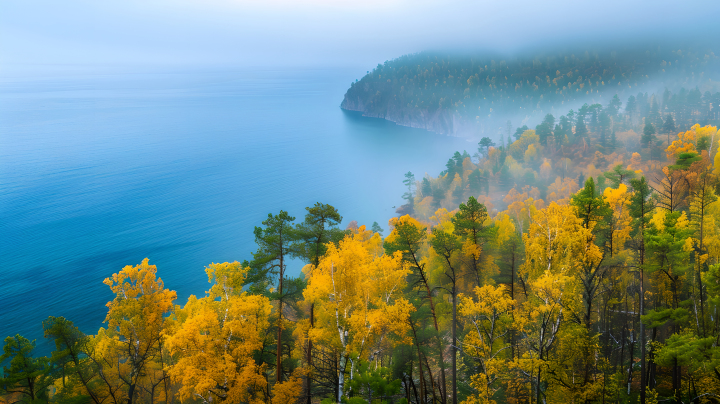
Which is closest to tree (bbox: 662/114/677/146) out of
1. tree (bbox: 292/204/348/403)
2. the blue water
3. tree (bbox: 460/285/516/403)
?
the blue water

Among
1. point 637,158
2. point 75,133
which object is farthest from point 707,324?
point 75,133

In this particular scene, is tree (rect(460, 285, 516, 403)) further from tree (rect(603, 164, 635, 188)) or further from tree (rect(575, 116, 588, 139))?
tree (rect(575, 116, 588, 139))

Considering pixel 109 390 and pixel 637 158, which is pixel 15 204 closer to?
pixel 109 390

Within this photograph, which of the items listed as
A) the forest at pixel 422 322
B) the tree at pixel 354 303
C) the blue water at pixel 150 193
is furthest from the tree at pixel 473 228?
the blue water at pixel 150 193

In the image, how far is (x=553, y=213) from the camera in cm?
1947

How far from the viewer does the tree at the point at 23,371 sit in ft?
58.4

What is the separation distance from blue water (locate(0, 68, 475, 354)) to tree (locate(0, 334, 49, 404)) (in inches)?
1267

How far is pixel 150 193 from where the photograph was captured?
312 feet

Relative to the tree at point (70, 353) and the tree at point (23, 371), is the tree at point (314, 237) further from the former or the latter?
the tree at point (23, 371)

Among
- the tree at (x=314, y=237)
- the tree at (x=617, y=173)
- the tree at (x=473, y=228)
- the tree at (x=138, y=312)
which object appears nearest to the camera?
the tree at (x=138, y=312)

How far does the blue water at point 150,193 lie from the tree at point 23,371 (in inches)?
1267

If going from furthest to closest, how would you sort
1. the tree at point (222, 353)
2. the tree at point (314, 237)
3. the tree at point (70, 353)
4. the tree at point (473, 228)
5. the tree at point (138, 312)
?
the tree at point (473, 228)
the tree at point (314, 237)
the tree at point (138, 312)
the tree at point (70, 353)
the tree at point (222, 353)

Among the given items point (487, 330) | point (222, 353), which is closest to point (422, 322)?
point (487, 330)

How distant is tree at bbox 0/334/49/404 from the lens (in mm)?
17797
